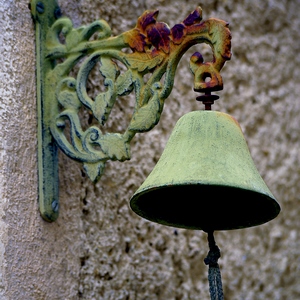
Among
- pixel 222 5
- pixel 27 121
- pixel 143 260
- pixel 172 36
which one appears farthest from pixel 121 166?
pixel 222 5

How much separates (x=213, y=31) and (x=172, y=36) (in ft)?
0.34

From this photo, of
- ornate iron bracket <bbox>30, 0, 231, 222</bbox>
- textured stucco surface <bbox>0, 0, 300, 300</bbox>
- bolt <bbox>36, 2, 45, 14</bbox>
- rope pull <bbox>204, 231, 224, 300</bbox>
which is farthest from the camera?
bolt <bbox>36, 2, 45, 14</bbox>

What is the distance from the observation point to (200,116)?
151 centimetres

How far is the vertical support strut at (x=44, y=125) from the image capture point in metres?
1.70

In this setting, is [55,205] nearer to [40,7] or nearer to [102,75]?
[102,75]

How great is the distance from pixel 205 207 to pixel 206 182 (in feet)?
0.92

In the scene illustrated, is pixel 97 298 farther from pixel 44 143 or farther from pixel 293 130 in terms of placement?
pixel 293 130

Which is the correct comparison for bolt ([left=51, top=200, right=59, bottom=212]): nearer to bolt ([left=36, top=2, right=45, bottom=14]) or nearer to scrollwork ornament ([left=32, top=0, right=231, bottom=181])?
scrollwork ornament ([left=32, top=0, right=231, bottom=181])

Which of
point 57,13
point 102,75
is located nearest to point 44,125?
point 102,75

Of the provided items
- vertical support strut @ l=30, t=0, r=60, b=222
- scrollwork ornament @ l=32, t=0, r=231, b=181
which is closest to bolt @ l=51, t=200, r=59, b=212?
vertical support strut @ l=30, t=0, r=60, b=222

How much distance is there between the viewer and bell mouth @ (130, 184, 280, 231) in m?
1.60

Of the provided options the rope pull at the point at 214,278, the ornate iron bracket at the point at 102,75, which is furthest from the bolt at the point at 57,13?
the rope pull at the point at 214,278

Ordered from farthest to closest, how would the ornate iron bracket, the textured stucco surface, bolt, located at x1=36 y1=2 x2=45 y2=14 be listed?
bolt, located at x1=36 y1=2 x2=45 y2=14 < the textured stucco surface < the ornate iron bracket

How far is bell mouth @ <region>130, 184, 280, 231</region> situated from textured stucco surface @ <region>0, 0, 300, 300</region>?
0.82ft
